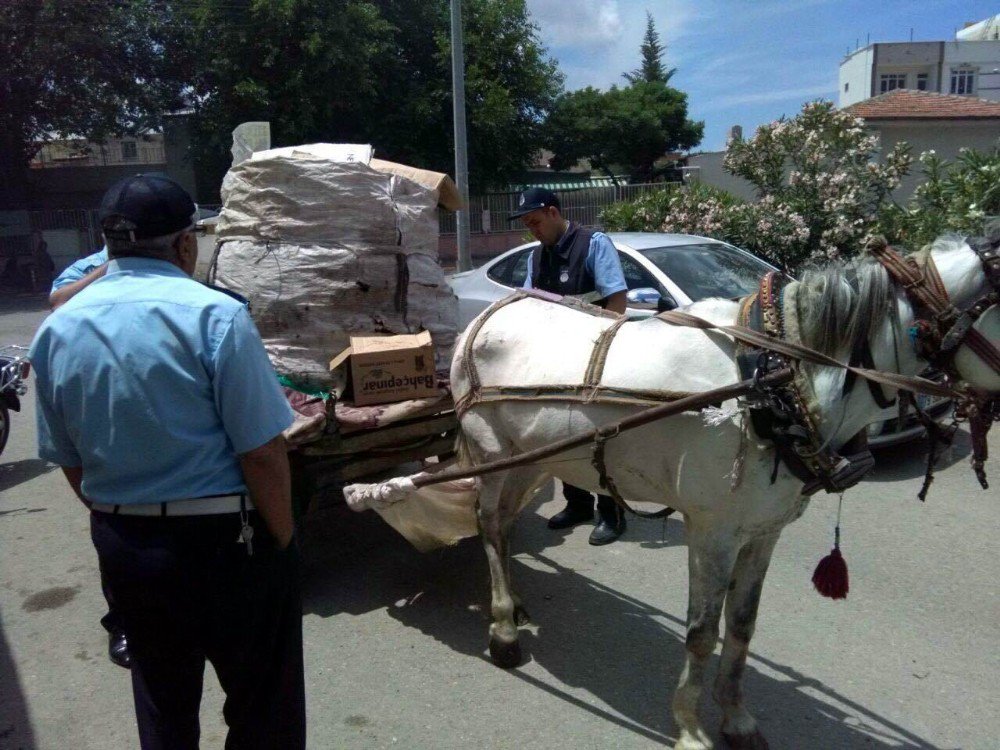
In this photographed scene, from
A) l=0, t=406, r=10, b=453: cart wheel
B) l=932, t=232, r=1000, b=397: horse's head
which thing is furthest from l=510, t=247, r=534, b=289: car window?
l=932, t=232, r=1000, b=397: horse's head

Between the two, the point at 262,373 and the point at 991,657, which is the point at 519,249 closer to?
the point at 991,657

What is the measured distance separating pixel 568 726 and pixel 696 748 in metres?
0.52

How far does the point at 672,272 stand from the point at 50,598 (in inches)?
188

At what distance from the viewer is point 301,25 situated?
21.1m

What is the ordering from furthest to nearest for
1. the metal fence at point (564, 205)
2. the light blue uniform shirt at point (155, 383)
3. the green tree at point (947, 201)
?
the metal fence at point (564, 205), the green tree at point (947, 201), the light blue uniform shirt at point (155, 383)

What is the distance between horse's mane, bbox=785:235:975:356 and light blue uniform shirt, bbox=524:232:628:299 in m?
1.69

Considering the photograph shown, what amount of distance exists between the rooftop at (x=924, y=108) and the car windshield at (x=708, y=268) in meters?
12.7

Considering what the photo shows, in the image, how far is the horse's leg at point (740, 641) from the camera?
9.39ft

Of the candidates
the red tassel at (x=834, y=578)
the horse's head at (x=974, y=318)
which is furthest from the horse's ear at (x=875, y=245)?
the red tassel at (x=834, y=578)

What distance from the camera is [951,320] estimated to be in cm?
234

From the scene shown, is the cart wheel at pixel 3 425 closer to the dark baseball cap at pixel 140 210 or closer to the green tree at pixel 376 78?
the dark baseball cap at pixel 140 210

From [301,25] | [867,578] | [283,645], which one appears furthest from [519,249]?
[301,25]

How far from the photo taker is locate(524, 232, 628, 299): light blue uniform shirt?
4195 mm

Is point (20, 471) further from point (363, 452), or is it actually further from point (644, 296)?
point (644, 296)
